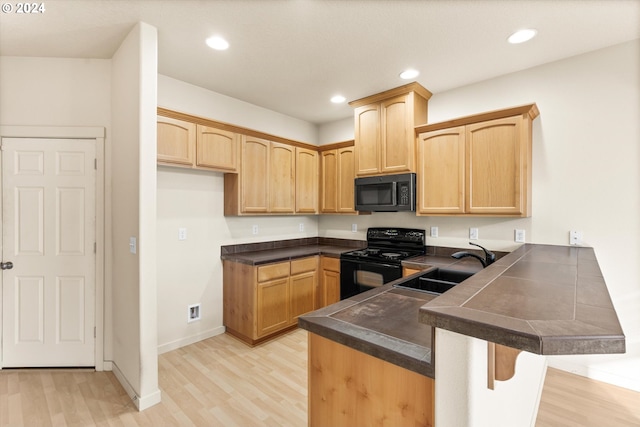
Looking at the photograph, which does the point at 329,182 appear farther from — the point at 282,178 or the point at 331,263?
the point at 331,263

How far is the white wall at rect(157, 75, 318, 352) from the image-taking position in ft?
9.58

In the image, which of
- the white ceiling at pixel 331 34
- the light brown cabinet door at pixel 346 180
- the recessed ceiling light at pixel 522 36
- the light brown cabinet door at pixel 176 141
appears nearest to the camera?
the white ceiling at pixel 331 34

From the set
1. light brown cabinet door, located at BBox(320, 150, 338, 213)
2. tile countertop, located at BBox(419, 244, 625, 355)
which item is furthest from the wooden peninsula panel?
light brown cabinet door, located at BBox(320, 150, 338, 213)

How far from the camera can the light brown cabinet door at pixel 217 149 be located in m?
2.91

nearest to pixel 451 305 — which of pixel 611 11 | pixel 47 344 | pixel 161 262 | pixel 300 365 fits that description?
pixel 300 365

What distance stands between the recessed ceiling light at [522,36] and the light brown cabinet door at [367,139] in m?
1.36

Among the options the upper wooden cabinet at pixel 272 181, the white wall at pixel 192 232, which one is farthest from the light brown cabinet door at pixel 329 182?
the white wall at pixel 192 232

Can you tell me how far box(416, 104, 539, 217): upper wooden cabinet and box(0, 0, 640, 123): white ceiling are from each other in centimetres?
54

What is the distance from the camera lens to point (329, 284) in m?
3.64

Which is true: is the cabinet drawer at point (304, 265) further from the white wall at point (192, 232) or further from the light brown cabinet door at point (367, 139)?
the light brown cabinet door at point (367, 139)

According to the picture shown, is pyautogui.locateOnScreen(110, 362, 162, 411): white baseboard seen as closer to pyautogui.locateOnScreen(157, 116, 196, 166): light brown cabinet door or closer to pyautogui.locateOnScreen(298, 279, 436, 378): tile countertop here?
pyautogui.locateOnScreen(298, 279, 436, 378): tile countertop

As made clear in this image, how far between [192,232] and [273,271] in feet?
3.16

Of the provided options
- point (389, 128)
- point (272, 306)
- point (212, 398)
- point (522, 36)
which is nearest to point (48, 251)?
point (212, 398)

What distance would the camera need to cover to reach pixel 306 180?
160 inches
